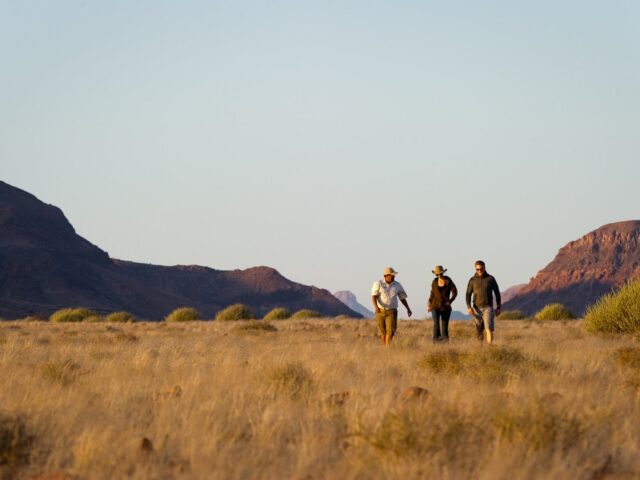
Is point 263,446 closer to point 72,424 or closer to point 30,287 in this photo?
point 72,424

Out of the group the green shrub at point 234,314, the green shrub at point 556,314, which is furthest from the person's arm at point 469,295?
the green shrub at point 234,314

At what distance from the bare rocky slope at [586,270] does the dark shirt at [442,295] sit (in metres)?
123

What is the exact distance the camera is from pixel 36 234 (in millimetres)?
116125

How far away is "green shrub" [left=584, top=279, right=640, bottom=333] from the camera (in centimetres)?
2083

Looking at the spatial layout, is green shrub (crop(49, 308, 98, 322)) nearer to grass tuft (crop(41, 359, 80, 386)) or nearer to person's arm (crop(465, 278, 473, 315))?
person's arm (crop(465, 278, 473, 315))

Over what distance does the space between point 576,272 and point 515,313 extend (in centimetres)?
10821

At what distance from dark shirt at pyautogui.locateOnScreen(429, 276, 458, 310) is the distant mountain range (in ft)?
241

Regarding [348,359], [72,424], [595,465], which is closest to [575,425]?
[595,465]

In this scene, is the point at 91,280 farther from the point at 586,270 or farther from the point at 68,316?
the point at 586,270

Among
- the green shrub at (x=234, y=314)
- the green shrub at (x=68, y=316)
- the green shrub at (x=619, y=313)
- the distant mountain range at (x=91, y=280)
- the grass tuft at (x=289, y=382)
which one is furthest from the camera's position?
the distant mountain range at (x=91, y=280)

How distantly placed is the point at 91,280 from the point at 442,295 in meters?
99.3

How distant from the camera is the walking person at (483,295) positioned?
1658cm

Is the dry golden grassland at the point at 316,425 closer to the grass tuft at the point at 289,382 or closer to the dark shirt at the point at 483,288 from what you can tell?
the grass tuft at the point at 289,382

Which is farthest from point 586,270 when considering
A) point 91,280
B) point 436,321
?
point 436,321
